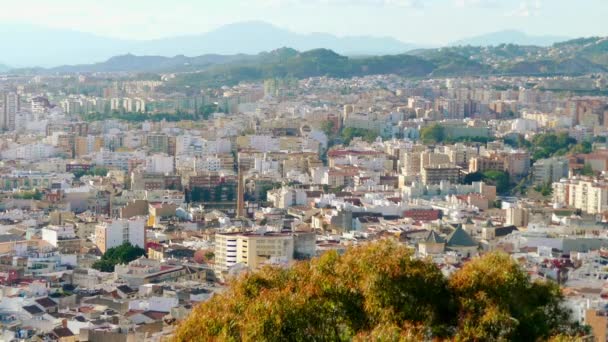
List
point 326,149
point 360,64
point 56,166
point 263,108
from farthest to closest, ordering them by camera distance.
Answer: point 360,64
point 263,108
point 326,149
point 56,166

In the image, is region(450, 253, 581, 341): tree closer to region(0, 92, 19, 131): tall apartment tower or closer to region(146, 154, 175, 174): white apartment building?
region(146, 154, 175, 174): white apartment building

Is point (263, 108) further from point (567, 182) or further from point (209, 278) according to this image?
point (209, 278)

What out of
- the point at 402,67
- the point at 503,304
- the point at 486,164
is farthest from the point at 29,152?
the point at 402,67

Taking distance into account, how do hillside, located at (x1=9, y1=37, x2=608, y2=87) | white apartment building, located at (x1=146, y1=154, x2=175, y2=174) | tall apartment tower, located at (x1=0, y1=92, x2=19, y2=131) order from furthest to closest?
hillside, located at (x1=9, y1=37, x2=608, y2=87)
tall apartment tower, located at (x1=0, y1=92, x2=19, y2=131)
white apartment building, located at (x1=146, y1=154, x2=175, y2=174)

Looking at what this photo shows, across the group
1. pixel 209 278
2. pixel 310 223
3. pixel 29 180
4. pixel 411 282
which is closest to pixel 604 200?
pixel 310 223

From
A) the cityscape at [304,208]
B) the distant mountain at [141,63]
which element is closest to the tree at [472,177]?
the cityscape at [304,208]

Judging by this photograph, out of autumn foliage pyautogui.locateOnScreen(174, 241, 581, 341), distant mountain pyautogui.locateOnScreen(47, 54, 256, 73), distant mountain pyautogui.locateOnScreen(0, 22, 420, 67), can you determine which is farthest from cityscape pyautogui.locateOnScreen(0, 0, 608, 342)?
distant mountain pyautogui.locateOnScreen(0, 22, 420, 67)
